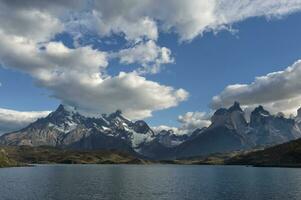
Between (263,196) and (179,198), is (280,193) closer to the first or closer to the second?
(263,196)

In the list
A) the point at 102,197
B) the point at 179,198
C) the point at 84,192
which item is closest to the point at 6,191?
the point at 84,192

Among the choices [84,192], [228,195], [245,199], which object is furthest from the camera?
[84,192]

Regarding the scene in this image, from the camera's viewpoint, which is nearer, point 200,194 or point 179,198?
point 179,198

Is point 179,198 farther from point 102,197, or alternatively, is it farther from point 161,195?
point 102,197

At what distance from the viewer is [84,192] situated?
15112 cm

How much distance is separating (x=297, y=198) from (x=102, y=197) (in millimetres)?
61010

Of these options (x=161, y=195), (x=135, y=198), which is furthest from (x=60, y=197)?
(x=161, y=195)

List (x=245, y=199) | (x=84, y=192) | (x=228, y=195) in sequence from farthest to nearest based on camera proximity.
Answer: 1. (x=84, y=192)
2. (x=228, y=195)
3. (x=245, y=199)

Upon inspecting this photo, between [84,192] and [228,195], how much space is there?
50.4m

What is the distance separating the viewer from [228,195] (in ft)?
460

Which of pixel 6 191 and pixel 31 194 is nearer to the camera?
pixel 31 194

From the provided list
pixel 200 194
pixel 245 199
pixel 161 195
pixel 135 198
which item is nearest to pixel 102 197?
pixel 135 198

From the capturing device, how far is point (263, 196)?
447ft

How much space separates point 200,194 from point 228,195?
1013 cm
